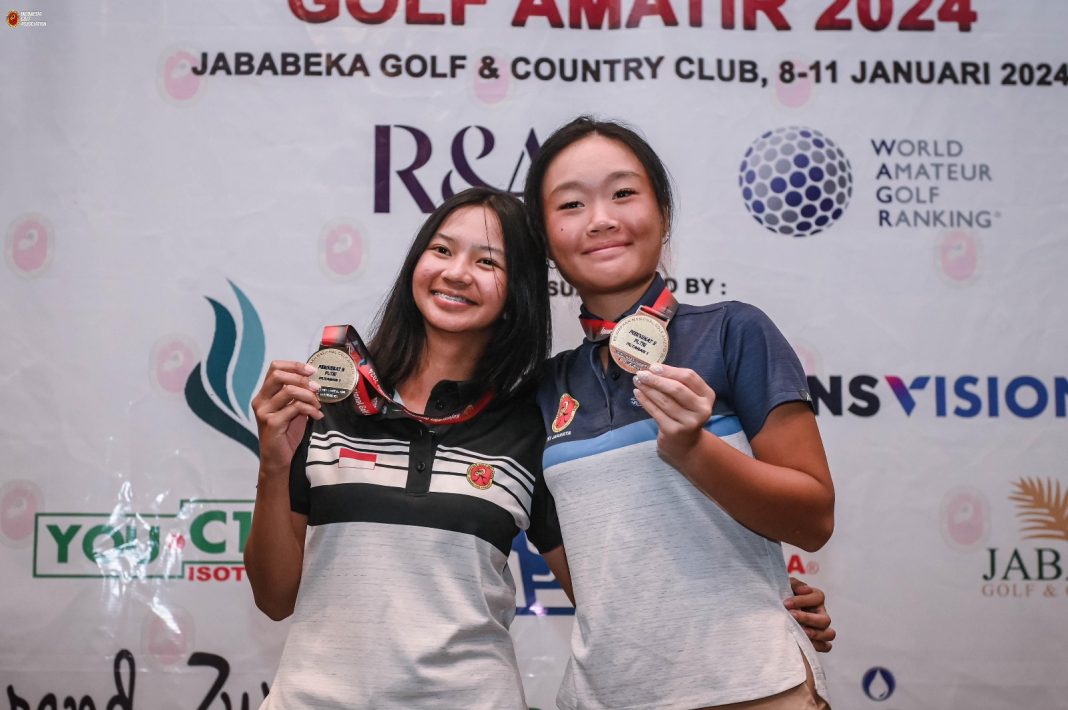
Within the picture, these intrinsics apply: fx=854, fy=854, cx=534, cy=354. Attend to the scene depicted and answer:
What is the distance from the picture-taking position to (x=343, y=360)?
163cm

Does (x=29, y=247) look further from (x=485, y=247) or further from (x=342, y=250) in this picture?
(x=485, y=247)

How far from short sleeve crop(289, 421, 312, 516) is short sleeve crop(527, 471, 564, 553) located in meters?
0.44

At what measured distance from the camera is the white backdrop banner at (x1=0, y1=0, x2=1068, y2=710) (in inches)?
107

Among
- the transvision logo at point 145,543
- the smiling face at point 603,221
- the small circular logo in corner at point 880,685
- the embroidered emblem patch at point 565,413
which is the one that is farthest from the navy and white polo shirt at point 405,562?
the small circular logo in corner at point 880,685

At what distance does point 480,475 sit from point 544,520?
0.74 ft

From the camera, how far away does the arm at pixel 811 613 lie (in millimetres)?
1490

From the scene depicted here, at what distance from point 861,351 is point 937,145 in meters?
0.75

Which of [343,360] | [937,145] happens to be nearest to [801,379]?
[343,360]

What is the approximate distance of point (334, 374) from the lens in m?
1.61

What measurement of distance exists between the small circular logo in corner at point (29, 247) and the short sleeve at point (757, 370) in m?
2.34

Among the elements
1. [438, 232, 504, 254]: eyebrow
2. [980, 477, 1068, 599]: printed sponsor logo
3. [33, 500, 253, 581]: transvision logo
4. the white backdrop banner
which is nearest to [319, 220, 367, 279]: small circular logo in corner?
the white backdrop banner

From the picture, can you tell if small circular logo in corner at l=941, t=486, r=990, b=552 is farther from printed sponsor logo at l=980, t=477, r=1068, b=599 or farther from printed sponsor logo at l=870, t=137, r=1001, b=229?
printed sponsor logo at l=870, t=137, r=1001, b=229

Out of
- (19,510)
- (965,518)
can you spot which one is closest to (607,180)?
(965,518)

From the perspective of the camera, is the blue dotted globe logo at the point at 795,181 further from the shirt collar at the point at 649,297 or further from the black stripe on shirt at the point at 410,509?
the black stripe on shirt at the point at 410,509
